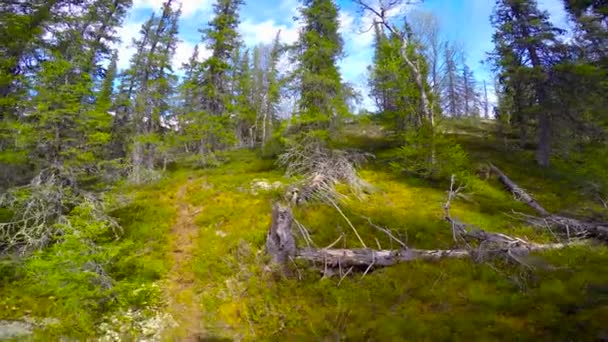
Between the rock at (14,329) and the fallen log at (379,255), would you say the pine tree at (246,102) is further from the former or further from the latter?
the rock at (14,329)

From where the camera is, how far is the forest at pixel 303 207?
7.39m

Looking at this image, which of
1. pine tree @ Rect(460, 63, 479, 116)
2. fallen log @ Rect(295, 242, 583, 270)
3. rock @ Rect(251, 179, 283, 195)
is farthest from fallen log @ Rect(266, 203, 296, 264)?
pine tree @ Rect(460, 63, 479, 116)

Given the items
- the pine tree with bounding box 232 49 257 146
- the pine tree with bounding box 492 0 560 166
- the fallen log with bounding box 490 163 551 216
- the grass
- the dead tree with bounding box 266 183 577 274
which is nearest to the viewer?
the grass

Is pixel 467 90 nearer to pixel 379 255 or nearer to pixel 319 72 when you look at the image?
pixel 319 72

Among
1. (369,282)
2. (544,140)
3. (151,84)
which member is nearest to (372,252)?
(369,282)

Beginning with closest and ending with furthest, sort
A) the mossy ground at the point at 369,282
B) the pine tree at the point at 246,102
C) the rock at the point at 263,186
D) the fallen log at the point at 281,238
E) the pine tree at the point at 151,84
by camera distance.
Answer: the mossy ground at the point at 369,282
the fallen log at the point at 281,238
the rock at the point at 263,186
the pine tree at the point at 151,84
the pine tree at the point at 246,102

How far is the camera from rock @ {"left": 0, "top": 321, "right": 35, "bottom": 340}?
6.80 m

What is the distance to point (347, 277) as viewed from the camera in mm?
9164

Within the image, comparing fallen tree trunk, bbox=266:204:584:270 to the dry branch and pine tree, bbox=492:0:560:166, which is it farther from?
pine tree, bbox=492:0:560:166

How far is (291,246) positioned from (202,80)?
16066mm

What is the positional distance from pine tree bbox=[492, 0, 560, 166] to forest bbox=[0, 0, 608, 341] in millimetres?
120

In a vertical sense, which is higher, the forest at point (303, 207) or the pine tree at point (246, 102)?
the pine tree at point (246, 102)

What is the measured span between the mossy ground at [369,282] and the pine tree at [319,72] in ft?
14.6

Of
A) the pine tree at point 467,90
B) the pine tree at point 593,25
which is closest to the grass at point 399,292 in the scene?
the pine tree at point 593,25
